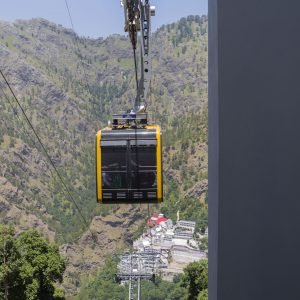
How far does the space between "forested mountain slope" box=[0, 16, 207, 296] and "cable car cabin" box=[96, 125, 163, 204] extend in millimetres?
75272

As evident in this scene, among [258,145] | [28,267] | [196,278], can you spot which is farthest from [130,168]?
[196,278]

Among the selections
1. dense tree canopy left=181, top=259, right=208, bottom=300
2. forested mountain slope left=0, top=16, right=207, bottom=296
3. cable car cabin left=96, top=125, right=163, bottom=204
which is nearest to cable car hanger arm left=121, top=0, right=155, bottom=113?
cable car cabin left=96, top=125, right=163, bottom=204

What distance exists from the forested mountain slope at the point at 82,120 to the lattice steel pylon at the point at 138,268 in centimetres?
862

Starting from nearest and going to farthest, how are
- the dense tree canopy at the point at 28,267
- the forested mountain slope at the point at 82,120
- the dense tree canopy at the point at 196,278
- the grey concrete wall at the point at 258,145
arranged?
the grey concrete wall at the point at 258,145
the dense tree canopy at the point at 28,267
the dense tree canopy at the point at 196,278
the forested mountain slope at the point at 82,120

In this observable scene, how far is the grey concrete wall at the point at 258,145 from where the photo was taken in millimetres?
1809

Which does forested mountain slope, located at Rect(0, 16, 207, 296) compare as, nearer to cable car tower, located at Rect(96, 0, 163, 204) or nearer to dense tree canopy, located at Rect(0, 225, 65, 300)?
dense tree canopy, located at Rect(0, 225, 65, 300)

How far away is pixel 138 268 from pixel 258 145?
67524 mm

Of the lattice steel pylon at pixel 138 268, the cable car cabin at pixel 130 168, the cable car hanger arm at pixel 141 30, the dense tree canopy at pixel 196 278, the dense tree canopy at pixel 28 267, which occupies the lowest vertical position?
the lattice steel pylon at pixel 138 268

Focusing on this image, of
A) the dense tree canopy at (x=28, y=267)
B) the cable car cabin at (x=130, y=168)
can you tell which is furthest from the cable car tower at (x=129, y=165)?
the dense tree canopy at (x=28, y=267)

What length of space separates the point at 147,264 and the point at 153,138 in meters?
72.8

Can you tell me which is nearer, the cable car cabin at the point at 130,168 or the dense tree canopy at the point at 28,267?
the cable car cabin at the point at 130,168

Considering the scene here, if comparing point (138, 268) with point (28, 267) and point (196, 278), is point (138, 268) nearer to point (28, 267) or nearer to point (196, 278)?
point (196, 278)

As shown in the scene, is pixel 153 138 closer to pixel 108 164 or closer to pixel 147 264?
pixel 108 164

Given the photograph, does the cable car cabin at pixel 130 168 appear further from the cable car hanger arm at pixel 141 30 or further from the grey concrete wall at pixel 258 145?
the grey concrete wall at pixel 258 145
